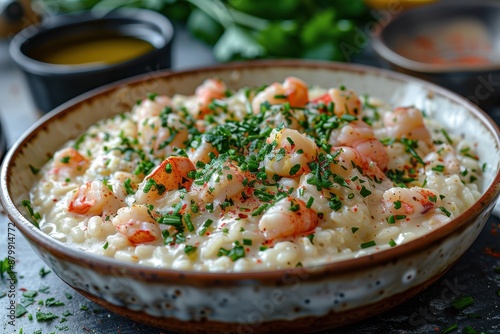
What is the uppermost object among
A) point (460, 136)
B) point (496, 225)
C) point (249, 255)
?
A: point (249, 255)

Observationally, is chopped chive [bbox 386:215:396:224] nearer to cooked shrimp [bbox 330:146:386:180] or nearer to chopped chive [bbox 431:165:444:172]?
cooked shrimp [bbox 330:146:386:180]

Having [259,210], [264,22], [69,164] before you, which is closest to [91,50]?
[264,22]

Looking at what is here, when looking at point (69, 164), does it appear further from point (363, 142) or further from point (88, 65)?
point (88, 65)

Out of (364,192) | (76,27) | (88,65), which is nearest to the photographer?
(364,192)

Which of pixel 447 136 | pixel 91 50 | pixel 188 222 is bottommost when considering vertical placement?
pixel 91 50

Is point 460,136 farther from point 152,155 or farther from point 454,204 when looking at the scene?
point 152,155

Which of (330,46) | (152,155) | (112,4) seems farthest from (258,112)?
(112,4)
